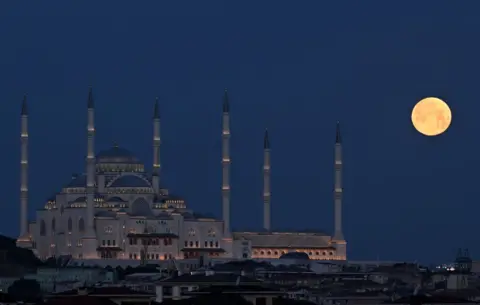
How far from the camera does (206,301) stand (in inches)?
3118

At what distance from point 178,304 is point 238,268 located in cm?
8807

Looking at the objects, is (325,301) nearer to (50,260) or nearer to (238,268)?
(238,268)

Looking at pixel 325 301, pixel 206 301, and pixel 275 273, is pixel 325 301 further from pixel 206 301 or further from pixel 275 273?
pixel 275 273

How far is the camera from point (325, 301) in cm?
11250

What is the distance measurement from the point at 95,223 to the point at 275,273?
123ft

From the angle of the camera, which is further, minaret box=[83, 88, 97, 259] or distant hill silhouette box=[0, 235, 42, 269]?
minaret box=[83, 88, 97, 259]

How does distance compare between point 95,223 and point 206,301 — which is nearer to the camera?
point 206,301

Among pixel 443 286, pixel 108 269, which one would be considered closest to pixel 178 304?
pixel 443 286

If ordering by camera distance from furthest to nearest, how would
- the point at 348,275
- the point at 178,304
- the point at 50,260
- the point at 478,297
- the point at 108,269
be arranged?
the point at 50,260, the point at 108,269, the point at 348,275, the point at 478,297, the point at 178,304

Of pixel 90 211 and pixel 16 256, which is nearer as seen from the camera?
pixel 16 256

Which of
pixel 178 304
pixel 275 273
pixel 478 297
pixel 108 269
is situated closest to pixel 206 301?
pixel 178 304

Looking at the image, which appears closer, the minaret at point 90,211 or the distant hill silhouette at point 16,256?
the distant hill silhouette at point 16,256

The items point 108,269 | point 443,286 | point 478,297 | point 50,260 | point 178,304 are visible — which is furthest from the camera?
point 50,260

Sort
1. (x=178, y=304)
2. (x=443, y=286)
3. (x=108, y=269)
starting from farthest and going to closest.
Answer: (x=108, y=269) → (x=443, y=286) → (x=178, y=304)
